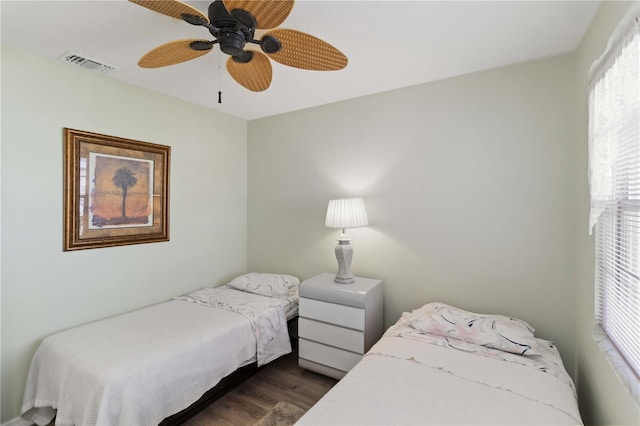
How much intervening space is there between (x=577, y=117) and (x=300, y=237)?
2.41m

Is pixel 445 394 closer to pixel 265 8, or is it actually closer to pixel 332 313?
pixel 332 313

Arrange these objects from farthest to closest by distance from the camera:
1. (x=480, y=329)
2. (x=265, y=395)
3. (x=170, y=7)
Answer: (x=265, y=395), (x=480, y=329), (x=170, y=7)

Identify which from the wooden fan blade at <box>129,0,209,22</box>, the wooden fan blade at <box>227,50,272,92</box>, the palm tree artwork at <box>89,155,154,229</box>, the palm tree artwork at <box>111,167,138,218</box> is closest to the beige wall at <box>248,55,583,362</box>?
the wooden fan blade at <box>227,50,272,92</box>

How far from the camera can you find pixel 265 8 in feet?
3.92

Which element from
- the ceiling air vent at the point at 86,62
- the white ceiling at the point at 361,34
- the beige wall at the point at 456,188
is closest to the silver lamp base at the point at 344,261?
the beige wall at the point at 456,188

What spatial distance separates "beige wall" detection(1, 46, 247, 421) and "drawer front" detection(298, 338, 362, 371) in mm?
1307

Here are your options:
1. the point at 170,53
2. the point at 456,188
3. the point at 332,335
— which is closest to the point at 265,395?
the point at 332,335

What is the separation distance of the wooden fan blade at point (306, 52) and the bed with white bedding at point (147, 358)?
1840 millimetres

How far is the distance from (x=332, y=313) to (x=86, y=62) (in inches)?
102

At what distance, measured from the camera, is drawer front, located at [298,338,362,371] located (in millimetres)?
2361

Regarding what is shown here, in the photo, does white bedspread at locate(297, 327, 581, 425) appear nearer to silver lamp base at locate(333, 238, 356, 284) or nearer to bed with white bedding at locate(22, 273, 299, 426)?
silver lamp base at locate(333, 238, 356, 284)

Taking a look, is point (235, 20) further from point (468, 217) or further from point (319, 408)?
point (468, 217)

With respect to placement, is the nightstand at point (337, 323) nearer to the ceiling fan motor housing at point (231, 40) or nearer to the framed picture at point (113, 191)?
the framed picture at point (113, 191)

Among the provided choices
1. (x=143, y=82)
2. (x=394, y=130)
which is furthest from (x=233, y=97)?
(x=394, y=130)
